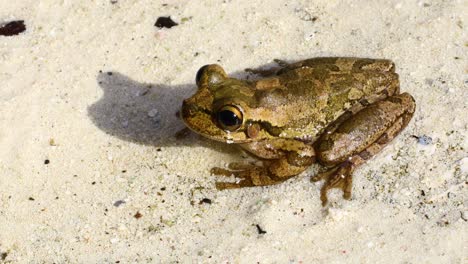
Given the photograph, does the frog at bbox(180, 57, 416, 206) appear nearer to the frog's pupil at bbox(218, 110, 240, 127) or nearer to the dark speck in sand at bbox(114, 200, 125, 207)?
the frog's pupil at bbox(218, 110, 240, 127)

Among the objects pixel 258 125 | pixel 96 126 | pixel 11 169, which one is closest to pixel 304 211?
pixel 258 125

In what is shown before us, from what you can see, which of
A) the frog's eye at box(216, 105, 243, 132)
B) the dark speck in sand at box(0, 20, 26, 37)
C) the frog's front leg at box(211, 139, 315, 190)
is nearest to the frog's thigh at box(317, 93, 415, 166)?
the frog's front leg at box(211, 139, 315, 190)

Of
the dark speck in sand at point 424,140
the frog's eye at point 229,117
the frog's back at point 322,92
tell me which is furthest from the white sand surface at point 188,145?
the frog's eye at point 229,117

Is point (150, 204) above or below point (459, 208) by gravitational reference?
below

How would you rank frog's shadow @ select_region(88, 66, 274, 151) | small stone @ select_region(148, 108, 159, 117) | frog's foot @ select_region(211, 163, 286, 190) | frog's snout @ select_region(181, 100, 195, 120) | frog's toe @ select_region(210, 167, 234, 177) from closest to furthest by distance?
frog's snout @ select_region(181, 100, 195, 120), frog's foot @ select_region(211, 163, 286, 190), frog's toe @ select_region(210, 167, 234, 177), frog's shadow @ select_region(88, 66, 274, 151), small stone @ select_region(148, 108, 159, 117)

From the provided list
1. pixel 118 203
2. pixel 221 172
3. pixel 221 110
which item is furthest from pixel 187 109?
pixel 118 203

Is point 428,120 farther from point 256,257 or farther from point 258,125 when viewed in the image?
point 256,257
